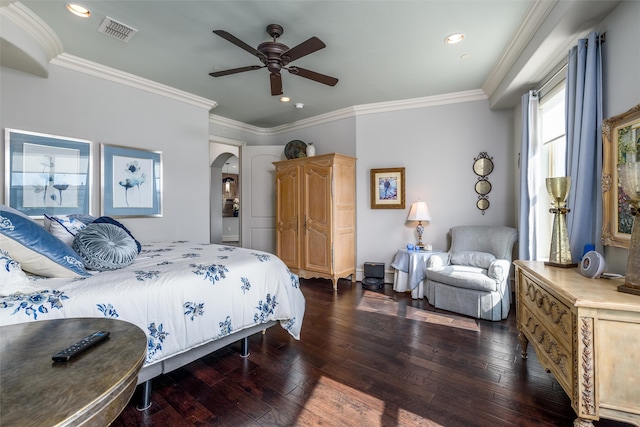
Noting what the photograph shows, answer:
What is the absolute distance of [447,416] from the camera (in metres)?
1.60

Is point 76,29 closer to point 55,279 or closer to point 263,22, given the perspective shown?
point 263,22

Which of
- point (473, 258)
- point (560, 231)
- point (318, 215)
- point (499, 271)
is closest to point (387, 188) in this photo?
point (318, 215)

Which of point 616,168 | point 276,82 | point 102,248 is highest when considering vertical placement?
point 276,82

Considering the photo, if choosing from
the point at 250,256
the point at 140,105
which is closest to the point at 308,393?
the point at 250,256

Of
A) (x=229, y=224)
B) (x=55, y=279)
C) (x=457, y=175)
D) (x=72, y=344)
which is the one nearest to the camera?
(x=72, y=344)

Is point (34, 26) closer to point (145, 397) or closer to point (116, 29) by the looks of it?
point (116, 29)

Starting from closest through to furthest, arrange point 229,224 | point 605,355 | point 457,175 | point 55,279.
Answer: point 605,355
point 55,279
point 457,175
point 229,224

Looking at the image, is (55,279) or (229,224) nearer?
(55,279)

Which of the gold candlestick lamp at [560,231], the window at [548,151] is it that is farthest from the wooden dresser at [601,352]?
the window at [548,151]

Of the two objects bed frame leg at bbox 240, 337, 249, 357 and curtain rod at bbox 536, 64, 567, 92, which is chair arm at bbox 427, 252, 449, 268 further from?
bed frame leg at bbox 240, 337, 249, 357

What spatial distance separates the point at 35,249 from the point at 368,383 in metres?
2.10

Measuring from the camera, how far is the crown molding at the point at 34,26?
2.30 metres

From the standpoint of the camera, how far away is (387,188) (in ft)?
14.5

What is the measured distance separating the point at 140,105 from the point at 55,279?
2763 millimetres
